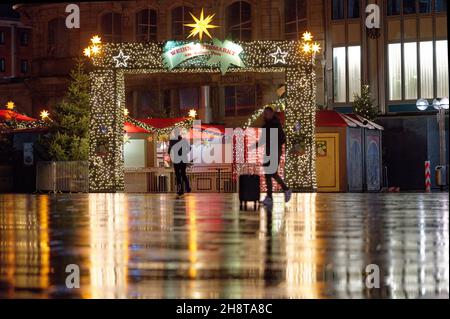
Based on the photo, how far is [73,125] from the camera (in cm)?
4541

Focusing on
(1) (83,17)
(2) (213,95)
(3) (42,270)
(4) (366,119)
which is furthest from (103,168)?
(3) (42,270)

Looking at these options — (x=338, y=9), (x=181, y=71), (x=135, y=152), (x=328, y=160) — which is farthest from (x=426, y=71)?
(x=181, y=71)

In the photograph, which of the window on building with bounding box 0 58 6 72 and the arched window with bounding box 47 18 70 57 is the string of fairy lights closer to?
the arched window with bounding box 47 18 70 57

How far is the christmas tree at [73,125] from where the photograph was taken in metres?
44.3

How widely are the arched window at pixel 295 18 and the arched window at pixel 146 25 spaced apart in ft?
25.8

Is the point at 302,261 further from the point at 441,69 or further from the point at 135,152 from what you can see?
the point at 441,69

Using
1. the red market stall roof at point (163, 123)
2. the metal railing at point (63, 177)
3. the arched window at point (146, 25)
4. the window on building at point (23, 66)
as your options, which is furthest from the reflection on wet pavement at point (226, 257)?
the window on building at point (23, 66)

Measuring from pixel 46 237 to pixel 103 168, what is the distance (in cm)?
2747

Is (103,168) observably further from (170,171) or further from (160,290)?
(160,290)

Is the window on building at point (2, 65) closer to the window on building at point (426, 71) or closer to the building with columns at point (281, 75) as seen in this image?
the building with columns at point (281, 75)

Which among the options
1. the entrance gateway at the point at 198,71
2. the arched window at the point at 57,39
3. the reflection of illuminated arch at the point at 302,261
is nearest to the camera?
the reflection of illuminated arch at the point at 302,261

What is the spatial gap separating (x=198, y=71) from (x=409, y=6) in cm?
1667

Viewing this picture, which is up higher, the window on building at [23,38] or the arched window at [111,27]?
the window on building at [23,38]

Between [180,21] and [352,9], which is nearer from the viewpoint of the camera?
[352,9]
